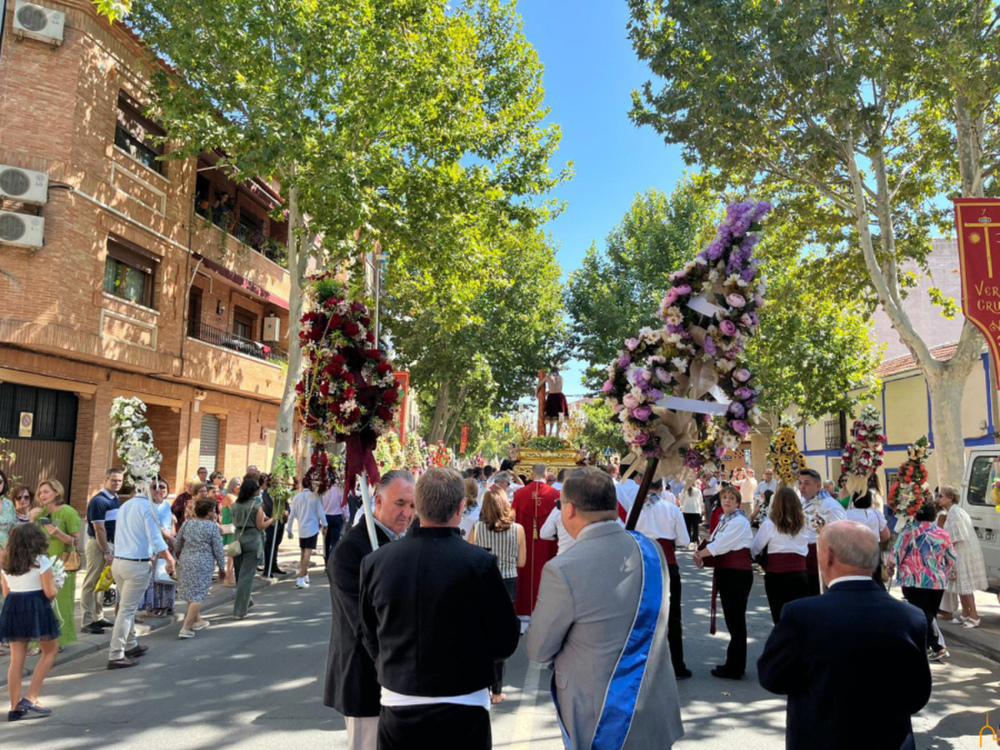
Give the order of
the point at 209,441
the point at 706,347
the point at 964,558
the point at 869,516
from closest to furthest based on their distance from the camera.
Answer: the point at 706,347, the point at 964,558, the point at 869,516, the point at 209,441

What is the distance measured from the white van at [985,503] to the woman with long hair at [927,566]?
3.15 metres

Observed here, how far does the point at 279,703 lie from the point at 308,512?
6456 mm

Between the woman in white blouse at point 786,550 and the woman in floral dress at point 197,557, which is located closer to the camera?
the woman in white blouse at point 786,550

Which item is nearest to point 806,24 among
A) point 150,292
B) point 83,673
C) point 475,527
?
point 475,527

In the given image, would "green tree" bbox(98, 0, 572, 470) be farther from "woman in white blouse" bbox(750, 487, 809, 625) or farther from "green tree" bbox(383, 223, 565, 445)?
"green tree" bbox(383, 223, 565, 445)

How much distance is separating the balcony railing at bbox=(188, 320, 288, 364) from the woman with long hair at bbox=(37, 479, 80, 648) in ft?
41.6

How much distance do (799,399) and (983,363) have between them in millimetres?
6098

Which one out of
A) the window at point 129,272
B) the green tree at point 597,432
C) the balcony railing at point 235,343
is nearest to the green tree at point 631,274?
the green tree at point 597,432

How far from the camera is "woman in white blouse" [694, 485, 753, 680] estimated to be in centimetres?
696

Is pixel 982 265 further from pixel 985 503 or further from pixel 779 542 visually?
pixel 779 542

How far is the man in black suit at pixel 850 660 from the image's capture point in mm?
2957

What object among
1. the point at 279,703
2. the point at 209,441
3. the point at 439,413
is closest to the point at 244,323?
the point at 209,441

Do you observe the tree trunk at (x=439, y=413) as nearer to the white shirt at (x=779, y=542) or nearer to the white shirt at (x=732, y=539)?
the white shirt at (x=732, y=539)

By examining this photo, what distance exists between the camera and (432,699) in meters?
3.05
